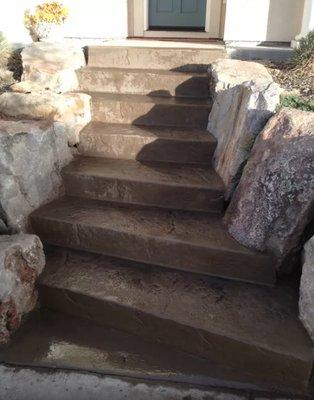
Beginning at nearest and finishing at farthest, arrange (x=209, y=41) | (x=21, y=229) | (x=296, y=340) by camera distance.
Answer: (x=296, y=340) → (x=21, y=229) → (x=209, y=41)

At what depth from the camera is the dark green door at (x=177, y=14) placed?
5.61m

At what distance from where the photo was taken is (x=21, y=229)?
9.04 feet

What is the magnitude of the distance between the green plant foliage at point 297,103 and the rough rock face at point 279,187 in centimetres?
103

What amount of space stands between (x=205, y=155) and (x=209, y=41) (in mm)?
2555

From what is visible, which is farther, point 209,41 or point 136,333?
point 209,41

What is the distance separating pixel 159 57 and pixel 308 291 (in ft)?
9.61

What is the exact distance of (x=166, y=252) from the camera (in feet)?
8.35

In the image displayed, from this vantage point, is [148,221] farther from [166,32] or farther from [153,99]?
[166,32]

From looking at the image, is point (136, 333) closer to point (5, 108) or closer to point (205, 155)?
point (205, 155)

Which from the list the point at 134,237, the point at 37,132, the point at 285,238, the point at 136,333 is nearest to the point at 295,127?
the point at 285,238

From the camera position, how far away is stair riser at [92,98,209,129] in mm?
3463

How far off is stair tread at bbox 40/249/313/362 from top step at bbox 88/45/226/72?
229cm

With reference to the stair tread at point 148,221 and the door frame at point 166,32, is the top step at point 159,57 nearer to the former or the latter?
the door frame at point 166,32

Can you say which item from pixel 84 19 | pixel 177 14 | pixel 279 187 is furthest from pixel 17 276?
pixel 177 14
